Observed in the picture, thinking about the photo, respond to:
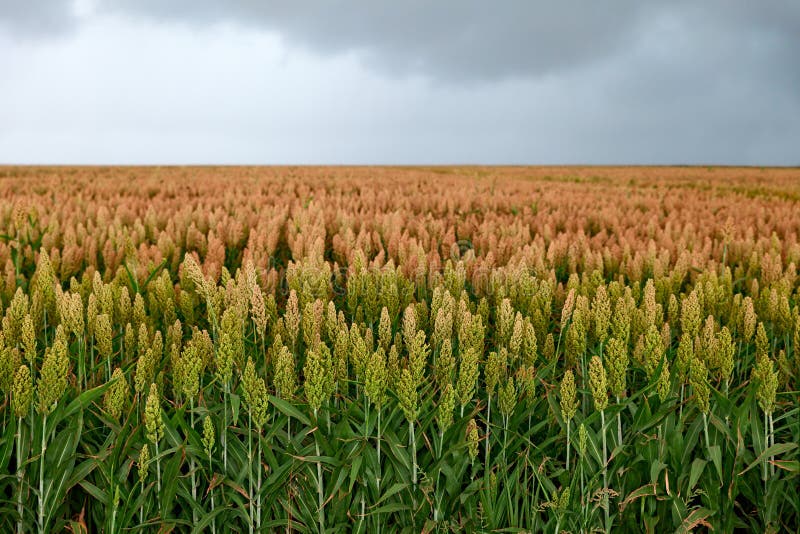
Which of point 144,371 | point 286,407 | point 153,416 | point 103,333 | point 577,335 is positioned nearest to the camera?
point 153,416

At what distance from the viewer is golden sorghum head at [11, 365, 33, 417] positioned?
1.49m

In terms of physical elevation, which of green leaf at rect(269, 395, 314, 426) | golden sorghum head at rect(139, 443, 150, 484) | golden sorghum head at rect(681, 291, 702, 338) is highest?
golden sorghum head at rect(681, 291, 702, 338)

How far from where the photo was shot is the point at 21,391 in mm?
1500

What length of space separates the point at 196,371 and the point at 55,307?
3.28 ft

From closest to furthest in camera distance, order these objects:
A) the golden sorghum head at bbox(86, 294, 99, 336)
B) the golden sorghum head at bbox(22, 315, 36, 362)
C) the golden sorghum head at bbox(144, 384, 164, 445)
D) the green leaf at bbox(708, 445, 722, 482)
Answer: the golden sorghum head at bbox(144, 384, 164, 445) → the green leaf at bbox(708, 445, 722, 482) → the golden sorghum head at bbox(22, 315, 36, 362) → the golden sorghum head at bbox(86, 294, 99, 336)

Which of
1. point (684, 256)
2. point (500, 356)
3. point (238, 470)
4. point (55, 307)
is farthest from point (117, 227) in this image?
point (684, 256)

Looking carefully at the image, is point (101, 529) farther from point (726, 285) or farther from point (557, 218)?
point (557, 218)

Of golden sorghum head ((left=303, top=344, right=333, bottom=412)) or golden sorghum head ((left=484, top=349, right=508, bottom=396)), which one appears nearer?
golden sorghum head ((left=303, top=344, right=333, bottom=412))

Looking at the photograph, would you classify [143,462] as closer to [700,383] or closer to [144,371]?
[144,371]

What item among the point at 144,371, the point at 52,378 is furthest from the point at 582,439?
the point at 52,378

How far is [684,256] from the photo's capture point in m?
2.76

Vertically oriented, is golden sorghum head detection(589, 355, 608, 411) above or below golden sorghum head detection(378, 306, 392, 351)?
below

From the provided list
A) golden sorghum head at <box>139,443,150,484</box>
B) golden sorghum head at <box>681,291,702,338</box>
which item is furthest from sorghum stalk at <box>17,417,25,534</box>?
golden sorghum head at <box>681,291,702,338</box>

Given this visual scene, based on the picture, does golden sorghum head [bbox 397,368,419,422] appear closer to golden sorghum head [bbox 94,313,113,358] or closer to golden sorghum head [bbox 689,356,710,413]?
golden sorghum head [bbox 689,356,710,413]
